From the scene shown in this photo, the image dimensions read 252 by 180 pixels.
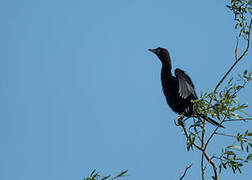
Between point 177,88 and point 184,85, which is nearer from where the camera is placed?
point 184,85

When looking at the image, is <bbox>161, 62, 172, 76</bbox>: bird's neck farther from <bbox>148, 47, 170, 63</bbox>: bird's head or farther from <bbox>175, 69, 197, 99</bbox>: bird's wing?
<bbox>175, 69, 197, 99</bbox>: bird's wing

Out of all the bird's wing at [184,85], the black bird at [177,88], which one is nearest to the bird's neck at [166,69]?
the black bird at [177,88]

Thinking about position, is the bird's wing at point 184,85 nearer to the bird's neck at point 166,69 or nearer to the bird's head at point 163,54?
the bird's neck at point 166,69

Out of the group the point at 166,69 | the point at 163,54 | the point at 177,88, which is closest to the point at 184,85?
the point at 177,88

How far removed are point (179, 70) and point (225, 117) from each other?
5.58ft

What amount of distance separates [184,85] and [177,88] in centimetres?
39

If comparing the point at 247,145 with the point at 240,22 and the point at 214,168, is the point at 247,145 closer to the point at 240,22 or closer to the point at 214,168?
the point at 214,168

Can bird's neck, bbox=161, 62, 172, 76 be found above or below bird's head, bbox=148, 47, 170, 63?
below

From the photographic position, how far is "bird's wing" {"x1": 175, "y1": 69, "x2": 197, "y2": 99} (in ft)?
15.0

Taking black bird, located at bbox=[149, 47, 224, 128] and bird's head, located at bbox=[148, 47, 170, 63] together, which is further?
bird's head, located at bbox=[148, 47, 170, 63]

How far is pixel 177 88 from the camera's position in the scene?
504 cm

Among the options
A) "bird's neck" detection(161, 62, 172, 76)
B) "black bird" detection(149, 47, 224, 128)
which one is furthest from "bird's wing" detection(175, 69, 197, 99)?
"bird's neck" detection(161, 62, 172, 76)

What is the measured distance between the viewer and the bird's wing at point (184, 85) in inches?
181

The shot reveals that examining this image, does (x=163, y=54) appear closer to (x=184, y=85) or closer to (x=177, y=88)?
(x=177, y=88)
